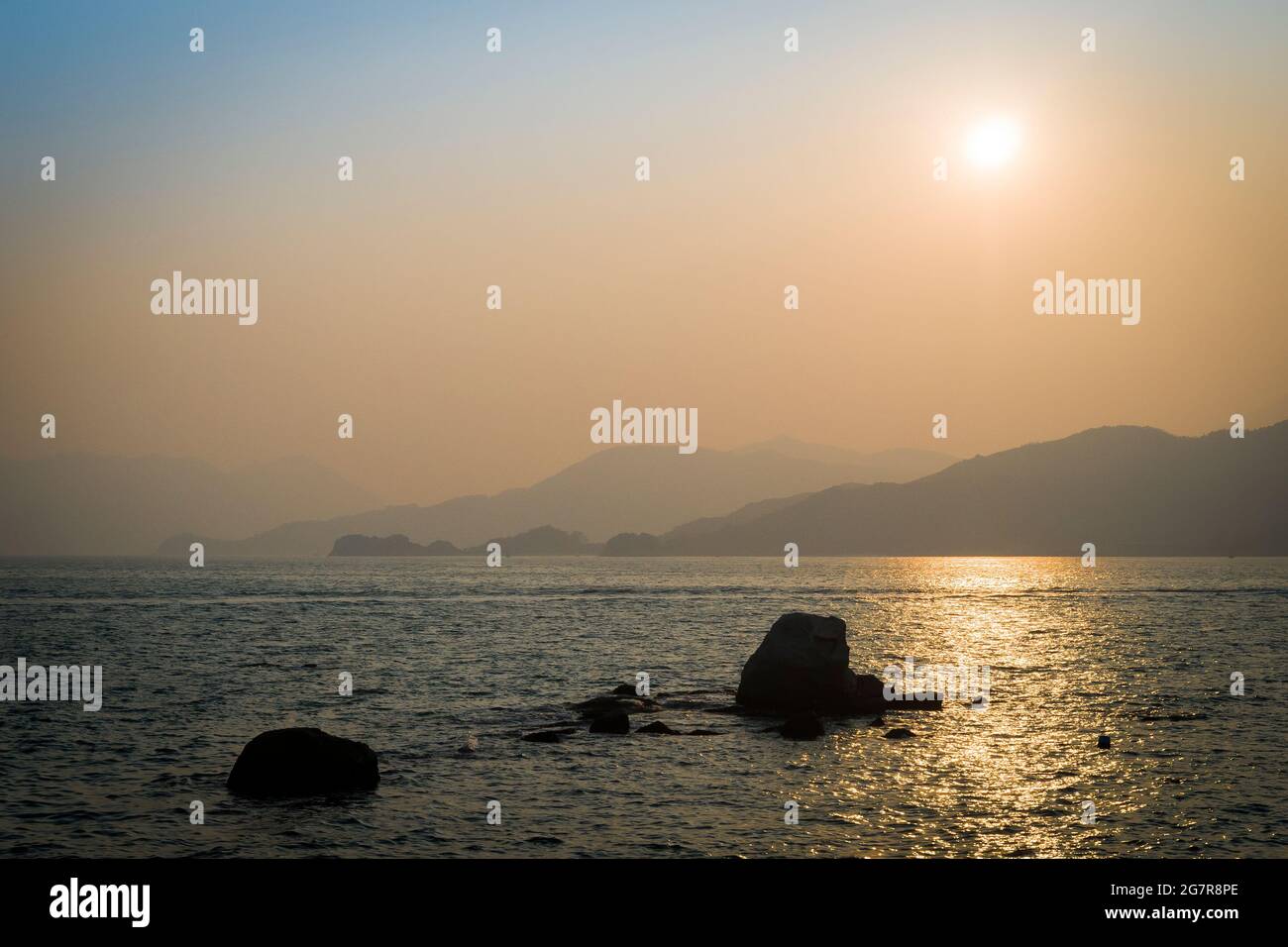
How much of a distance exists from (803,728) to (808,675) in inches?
231

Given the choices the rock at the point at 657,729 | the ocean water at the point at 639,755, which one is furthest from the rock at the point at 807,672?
the rock at the point at 657,729

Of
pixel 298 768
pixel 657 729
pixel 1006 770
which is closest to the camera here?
pixel 298 768

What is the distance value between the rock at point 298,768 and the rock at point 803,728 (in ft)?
47.6

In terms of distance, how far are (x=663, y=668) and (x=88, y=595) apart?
412 ft

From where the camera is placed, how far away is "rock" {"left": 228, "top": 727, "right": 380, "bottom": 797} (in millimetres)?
27016

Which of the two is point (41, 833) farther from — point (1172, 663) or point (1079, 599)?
point (1079, 599)

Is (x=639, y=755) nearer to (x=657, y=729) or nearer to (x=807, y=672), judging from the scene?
(x=657, y=729)

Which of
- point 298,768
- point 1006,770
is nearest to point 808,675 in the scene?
point 1006,770

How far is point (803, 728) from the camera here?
35.8 meters

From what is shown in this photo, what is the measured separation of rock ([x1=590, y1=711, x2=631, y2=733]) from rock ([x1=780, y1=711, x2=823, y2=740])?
5.56m

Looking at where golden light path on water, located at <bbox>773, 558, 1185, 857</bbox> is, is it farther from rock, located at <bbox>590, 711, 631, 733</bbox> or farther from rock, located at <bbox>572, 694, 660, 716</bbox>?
rock, located at <bbox>572, 694, 660, 716</bbox>

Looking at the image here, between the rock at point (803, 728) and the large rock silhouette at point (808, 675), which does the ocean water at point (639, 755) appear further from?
the large rock silhouette at point (808, 675)

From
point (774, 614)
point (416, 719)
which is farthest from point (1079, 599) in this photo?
point (416, 719)
